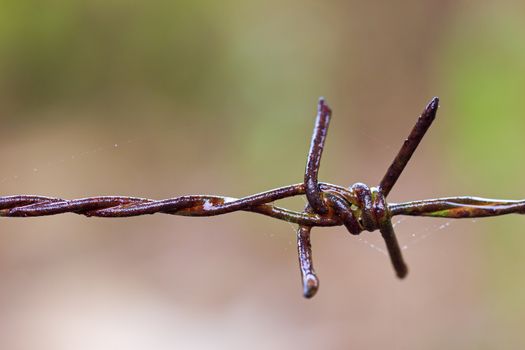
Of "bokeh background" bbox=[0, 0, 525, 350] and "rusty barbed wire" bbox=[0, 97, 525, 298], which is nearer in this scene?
"rusty barbed wire" bbox=[0, 97, 525, 298]

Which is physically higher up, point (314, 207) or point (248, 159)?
point (248, 159)

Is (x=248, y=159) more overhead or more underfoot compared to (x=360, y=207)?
more overhead

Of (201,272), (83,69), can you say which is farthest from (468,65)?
(83,69)

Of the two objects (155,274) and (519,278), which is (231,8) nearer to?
(155,274)

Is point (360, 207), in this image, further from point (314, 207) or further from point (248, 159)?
point (248, 159)

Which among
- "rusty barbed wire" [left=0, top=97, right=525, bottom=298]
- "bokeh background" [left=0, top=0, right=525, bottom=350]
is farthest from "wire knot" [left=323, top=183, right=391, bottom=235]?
"bokeh background" [left=0, top=0, right=525, bottom=350]

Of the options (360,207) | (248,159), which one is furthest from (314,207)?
(248,159)

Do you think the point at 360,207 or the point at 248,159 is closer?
the point at 360,207

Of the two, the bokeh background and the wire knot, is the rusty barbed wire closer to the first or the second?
the wire knot
